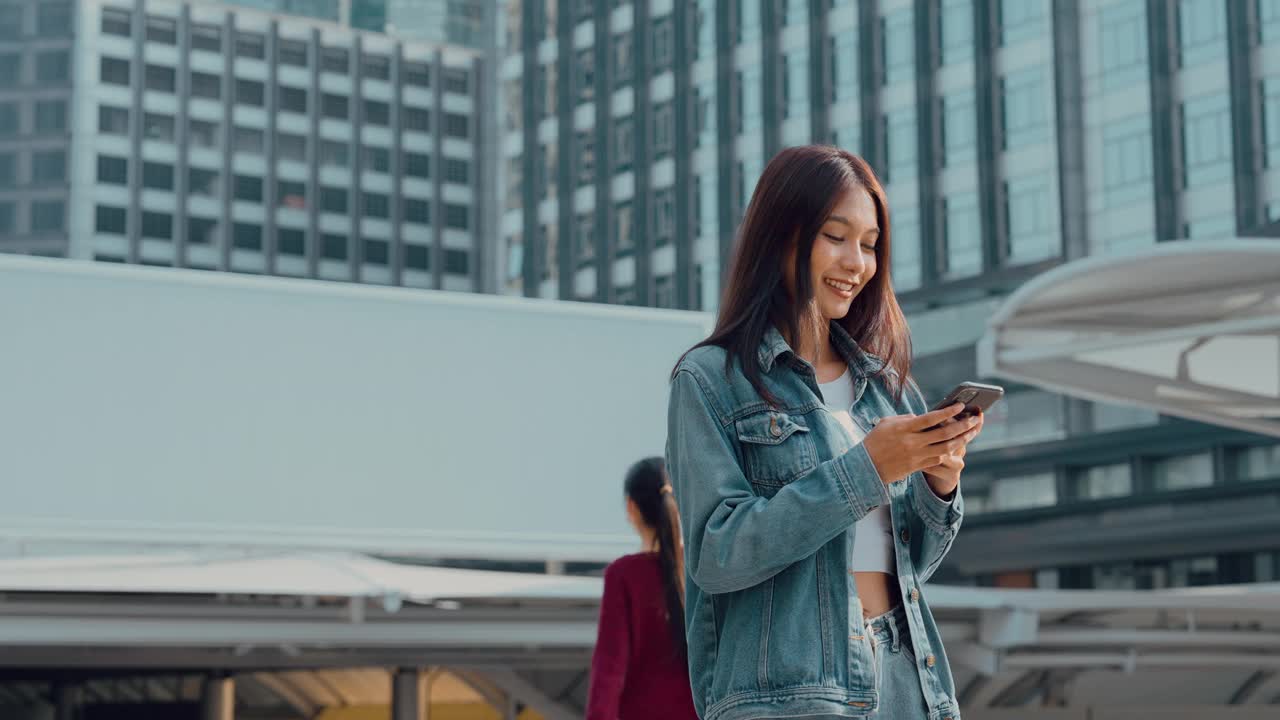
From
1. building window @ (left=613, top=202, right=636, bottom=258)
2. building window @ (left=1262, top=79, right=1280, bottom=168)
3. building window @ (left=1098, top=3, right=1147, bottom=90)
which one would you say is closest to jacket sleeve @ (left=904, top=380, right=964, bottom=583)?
building window @ (left=1262, top=79, right=1280, bottom=168)

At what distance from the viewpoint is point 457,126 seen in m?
87.4

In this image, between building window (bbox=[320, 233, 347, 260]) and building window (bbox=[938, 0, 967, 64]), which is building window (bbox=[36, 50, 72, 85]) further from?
building window (bbox=[938, 0, 967, 64])

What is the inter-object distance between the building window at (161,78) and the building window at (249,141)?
11.8ft

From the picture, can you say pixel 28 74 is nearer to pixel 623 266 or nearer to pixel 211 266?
pixel 211 266

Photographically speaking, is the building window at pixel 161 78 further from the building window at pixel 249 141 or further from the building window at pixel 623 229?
the building window at pixel 623 229

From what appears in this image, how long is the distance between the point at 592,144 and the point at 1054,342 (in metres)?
47.5

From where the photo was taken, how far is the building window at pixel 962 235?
4238 cm

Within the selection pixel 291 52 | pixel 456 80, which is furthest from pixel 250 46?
pixel 456 80

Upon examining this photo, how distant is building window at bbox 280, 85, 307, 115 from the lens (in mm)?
83438

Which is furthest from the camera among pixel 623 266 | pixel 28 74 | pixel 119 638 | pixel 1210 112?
pixel 28 74

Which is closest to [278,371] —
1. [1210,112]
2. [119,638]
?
[119,638]

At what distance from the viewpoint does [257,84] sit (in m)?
83.4

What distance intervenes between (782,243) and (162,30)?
8355cm

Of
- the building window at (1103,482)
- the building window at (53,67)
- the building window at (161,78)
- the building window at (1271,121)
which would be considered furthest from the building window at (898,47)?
the building window at (53,67)
